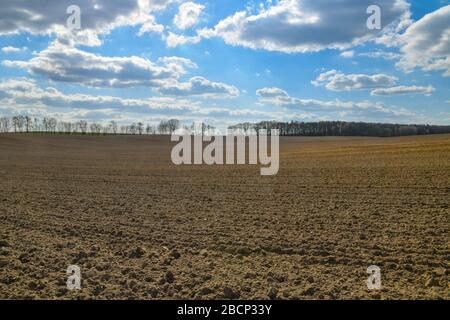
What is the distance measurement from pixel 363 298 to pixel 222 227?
17.5ft

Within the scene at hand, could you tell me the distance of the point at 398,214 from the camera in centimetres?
1258

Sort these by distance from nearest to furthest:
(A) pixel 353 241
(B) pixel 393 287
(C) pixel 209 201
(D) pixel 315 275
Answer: (B) pixel 393 287
(D) pixel 315 275
(A) pixel 353 241
(C) pixel 209 201

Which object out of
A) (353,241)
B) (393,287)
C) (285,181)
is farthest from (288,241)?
(285,181)

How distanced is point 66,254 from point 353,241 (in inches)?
248

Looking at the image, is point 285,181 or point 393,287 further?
point 285,181

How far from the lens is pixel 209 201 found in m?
15.9

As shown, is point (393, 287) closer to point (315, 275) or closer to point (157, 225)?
point (315, 275)

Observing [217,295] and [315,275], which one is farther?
[315,275]

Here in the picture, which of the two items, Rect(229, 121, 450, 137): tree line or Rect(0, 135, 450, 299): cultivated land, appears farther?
Rect(229, 121, 450, 137): tree line

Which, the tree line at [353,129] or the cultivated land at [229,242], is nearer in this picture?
the cultivated land at [229,242]

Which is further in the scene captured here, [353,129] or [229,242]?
[353,129]

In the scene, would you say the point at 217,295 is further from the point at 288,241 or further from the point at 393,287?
the point at 288,241
